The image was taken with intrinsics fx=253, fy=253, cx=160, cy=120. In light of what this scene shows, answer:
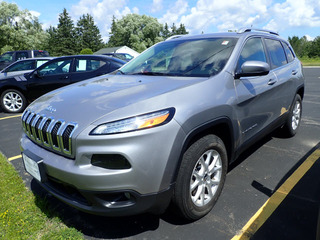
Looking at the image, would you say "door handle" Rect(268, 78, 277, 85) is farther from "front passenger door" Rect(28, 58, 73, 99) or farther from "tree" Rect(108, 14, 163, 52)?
"tree" Rect(108, 14, 163, 52)

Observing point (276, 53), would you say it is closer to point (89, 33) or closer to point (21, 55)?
point (21, 55)

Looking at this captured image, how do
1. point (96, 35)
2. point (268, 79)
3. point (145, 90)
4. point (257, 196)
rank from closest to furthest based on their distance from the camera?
point (145, 90), point (257, 196), point (268, 79), point (96, 35)

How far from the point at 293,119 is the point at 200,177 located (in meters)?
2.83

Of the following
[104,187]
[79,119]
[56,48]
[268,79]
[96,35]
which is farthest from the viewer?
[96,35]

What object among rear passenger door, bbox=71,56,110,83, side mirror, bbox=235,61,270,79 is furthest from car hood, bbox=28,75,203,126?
rear passenger door, bbox=71,56,110,83

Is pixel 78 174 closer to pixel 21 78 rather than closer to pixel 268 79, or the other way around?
pixel 268 79

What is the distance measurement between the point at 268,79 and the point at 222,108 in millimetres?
1177

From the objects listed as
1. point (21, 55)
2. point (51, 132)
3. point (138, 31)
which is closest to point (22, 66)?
point (21, 55)

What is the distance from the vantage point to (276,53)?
363 cm

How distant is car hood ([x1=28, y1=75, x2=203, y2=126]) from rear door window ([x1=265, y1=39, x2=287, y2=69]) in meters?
1.68

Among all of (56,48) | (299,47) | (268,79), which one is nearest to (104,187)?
(268,79)

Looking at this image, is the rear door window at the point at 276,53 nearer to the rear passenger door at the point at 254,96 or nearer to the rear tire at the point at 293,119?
the rear passenger door at the point at 254,96

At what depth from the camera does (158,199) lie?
1.87 m

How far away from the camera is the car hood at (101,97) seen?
194 centimetres
